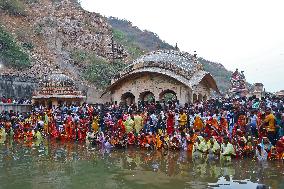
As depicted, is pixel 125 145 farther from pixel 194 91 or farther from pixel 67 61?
pixel 67 61

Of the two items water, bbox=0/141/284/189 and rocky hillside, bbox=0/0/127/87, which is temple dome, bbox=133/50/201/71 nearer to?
water, bbox=0/141/284/189

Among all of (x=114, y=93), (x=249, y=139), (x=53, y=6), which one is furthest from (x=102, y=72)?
(x=249, y=139)

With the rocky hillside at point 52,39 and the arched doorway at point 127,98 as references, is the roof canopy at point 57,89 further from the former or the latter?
the rocky hillside at point 52,39

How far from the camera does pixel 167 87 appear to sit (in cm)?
2666

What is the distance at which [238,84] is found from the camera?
33.4 meters

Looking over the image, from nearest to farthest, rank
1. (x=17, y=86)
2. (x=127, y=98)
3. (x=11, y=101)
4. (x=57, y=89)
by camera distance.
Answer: (x=127, y=98)
(x=11, y=101)
(x=57, y=89)
(x=17, y=86)

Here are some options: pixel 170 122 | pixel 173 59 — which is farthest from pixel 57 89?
pixel 170 122

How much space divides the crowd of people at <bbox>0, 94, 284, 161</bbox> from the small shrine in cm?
1005

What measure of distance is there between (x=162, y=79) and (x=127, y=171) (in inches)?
528

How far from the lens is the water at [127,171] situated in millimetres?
11930

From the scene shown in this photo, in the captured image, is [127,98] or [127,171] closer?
[127,171]

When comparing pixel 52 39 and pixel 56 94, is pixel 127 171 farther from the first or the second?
pixel 52 39

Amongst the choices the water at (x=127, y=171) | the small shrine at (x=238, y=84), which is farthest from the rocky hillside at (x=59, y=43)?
the water at (x=127, y=171)

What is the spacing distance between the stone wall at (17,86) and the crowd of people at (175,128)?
733 centimetres
